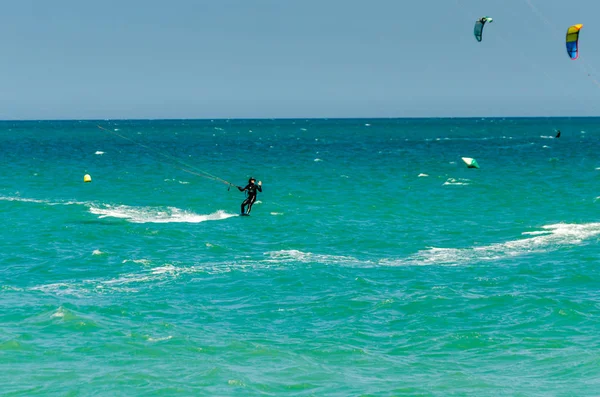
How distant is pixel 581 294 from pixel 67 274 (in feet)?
70.9

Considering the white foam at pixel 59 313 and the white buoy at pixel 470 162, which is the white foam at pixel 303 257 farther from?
the white buoy at pixel 470 162

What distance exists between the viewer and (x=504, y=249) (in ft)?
125

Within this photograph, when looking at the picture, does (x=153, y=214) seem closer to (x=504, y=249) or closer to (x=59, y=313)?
(x=504, y=249)

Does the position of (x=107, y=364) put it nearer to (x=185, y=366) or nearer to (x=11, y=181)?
(x=185, y=366)

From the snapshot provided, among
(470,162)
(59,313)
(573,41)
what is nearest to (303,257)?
(59,313)

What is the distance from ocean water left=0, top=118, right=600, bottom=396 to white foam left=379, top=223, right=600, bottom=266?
16 cm

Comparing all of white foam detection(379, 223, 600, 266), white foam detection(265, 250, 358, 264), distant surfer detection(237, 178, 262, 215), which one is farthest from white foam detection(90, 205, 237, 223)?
white foam detection(379, 223, 600, 266)

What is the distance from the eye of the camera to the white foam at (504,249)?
1399 inches

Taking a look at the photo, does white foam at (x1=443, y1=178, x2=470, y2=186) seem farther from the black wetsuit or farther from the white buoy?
the black wetsuit

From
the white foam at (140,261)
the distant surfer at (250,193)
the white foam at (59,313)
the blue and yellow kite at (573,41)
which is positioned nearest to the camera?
the white foam at (59,313)

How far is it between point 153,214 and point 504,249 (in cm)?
2469

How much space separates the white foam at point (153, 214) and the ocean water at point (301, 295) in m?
0.29

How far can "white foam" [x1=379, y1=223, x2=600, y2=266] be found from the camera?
3553 centimetres

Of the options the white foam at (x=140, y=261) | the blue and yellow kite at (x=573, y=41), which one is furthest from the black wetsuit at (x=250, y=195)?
the blue and yellow kite at (x=573, y=41)
